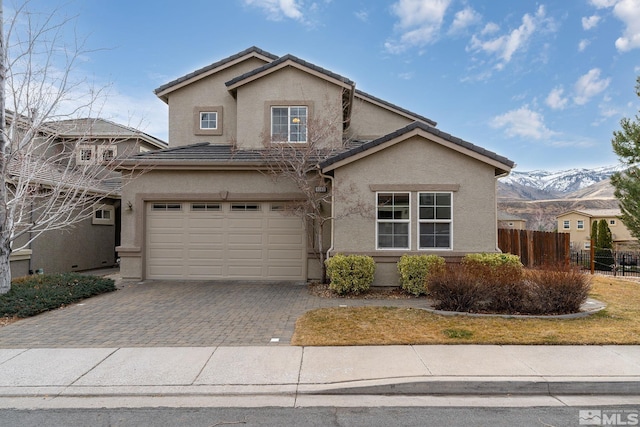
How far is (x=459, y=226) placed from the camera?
10.3m

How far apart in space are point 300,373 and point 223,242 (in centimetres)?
796

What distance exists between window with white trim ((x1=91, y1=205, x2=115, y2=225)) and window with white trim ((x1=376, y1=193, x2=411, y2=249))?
12670 millimetres

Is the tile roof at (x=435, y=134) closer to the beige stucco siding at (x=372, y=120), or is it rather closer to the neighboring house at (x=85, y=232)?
the beige stucco siding at (x=372, y=120)

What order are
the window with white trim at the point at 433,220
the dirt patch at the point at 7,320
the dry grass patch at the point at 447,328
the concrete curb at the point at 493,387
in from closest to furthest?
1. the concrete curb at the point at 493,387
2. the dry grass patch at the point at 447,328
3. the dirt patch at the point at 7,320
4. the window with white trim at the point at 433,220

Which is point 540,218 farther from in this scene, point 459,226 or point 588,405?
point 588,405

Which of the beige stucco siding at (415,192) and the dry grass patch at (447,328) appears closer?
the dry grass patch at (447,328)

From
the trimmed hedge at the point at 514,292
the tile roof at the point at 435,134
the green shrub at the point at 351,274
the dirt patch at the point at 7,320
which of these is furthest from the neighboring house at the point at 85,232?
the trimmed hedge at the point at 514,292

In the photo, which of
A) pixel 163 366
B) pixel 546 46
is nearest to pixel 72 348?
pixel 163 366

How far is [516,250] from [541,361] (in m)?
12.4

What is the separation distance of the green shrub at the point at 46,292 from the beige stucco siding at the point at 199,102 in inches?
269

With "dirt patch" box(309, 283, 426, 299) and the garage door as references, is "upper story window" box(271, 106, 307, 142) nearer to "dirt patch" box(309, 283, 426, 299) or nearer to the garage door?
the garage door

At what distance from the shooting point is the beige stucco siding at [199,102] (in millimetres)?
14992

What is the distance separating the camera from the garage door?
12070 millimetres

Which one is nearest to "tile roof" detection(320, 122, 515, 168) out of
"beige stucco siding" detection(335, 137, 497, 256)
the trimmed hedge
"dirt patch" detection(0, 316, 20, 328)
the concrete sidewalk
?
"beige stucco siding" detection(335, 137, 497, 256)
